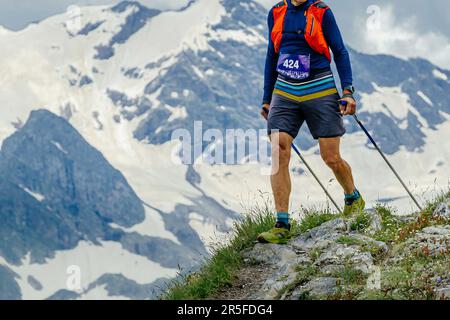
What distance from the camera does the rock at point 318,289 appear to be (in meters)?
8.00

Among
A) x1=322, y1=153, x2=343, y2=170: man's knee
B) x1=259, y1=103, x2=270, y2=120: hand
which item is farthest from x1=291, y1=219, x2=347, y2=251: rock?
x1=259, y1=103, x2=270, y2=120: hand

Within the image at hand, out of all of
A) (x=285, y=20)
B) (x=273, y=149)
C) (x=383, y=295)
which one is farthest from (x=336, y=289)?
(x=285, y=20)

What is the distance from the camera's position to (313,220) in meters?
11.1

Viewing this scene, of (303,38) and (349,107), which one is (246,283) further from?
(303,38)

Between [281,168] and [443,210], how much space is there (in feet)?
6.87

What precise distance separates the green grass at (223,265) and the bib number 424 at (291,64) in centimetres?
219

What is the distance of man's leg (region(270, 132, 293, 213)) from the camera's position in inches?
418

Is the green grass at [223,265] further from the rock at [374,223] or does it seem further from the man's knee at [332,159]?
the rock at [374,223]

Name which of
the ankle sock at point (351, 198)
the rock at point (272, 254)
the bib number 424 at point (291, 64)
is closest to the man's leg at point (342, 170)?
the ankle sock at point (351, 198)

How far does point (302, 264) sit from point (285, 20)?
3.26 m

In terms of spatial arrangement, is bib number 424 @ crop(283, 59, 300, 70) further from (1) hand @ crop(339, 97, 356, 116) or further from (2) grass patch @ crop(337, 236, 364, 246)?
(2) grass patch @ crop(337, 236, 364, 246)

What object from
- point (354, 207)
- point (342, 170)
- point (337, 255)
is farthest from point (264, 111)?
point (337, 255)

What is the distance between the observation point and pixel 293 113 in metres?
10.7
